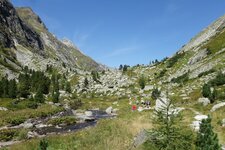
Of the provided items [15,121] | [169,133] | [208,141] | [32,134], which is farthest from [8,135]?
[208,141]

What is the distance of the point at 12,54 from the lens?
6516 inches

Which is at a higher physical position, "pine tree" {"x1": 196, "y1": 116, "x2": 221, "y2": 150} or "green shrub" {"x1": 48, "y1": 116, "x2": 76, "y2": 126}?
"green shrub" {"x1": 48, "y1": 116, "x2": 76, "y2": 126}

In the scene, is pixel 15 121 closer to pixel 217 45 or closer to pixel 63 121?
pixel 63 121

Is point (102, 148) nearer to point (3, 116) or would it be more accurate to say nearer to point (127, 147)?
point (127, 147)

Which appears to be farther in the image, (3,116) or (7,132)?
(3,116)

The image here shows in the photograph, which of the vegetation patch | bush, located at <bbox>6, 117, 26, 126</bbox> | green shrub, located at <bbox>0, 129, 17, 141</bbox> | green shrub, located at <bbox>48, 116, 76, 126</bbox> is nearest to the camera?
green shrub, located at <bbox>0, 129, 17, 141</bbox>

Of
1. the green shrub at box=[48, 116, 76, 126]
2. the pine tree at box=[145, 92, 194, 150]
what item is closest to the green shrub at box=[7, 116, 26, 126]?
the green shrub at box=[48, 116, 76, 126]

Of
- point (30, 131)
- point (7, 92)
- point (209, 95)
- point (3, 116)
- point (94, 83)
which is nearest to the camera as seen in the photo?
point (30, 131)

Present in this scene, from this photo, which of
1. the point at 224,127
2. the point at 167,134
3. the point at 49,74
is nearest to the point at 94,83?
the point at 49,74

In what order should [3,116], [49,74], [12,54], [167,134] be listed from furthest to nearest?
[12,54] → [49,74] → [3,116] → [167,134]

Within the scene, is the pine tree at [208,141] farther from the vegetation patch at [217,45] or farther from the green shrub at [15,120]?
the vegetation patch at [217,45]

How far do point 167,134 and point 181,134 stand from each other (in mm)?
789

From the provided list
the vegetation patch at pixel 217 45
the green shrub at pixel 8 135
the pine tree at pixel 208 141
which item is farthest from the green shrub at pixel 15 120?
the vegetation patch at pixel 217 45

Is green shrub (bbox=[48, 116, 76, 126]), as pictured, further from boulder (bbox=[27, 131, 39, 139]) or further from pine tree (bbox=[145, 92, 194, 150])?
pine tree (bbox=[145, 92, 194, 150])
